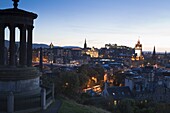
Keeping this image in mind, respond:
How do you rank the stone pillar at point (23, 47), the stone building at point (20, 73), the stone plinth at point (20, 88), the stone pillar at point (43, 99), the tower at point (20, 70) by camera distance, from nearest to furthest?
the stone plinth at point (20, 88) → the stone building at point (20, 73) → the tower at point (20, 70) → the stone pillar at point (43, 99) → the stone pillar at point (23, 47)

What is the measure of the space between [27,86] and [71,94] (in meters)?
20.6

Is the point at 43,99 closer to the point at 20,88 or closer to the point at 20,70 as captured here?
the point at 20,88

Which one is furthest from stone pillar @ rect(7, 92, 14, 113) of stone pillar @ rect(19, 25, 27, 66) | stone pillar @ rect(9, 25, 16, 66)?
stone pillar @ rect(19, 25, 27, 66)

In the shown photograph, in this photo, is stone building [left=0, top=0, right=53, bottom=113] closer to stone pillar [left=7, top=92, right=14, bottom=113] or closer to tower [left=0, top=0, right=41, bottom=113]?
tower [left=0, top=0, right=41, bottom=113]

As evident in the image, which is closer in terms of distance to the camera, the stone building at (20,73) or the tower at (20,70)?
the stone building at (20,73)

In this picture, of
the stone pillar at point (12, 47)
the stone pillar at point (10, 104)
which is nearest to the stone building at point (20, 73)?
the stone pillar at point (12, 47)

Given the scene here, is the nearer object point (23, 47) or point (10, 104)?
point (10, 104)

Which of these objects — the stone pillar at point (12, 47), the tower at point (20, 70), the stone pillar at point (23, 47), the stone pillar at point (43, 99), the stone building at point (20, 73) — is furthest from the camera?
the stone pillar at point (23, 47)

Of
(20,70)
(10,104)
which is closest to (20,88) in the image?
(20,70)

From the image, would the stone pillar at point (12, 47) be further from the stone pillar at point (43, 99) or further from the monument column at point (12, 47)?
the stone pillar at point (43, 99)

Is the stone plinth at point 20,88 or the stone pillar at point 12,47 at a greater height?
the stone pillar at point 12,47

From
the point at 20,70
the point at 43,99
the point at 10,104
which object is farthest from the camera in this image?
the point at 20,70

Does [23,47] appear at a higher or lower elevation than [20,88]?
higher

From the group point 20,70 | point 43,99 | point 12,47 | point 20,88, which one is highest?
point 12,47
